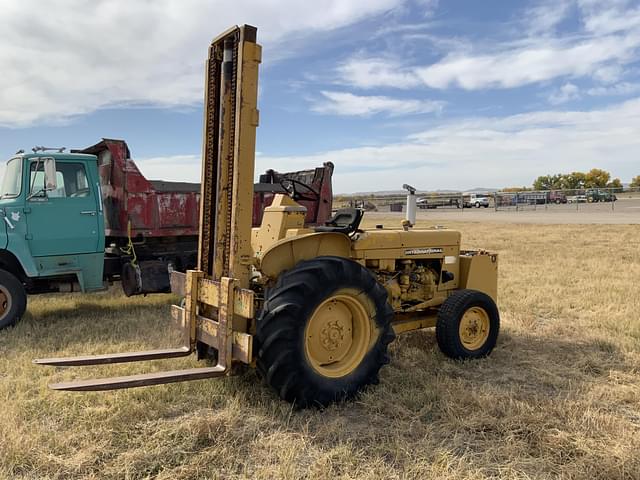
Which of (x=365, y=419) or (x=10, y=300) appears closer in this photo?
(x=365, y=419)

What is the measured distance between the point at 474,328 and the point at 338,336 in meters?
1.97

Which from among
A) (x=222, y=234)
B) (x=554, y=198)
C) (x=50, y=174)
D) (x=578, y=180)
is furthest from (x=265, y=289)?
(x=578, y=180)

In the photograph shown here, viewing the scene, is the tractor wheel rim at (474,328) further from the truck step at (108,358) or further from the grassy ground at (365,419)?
the truck step at (108,358)

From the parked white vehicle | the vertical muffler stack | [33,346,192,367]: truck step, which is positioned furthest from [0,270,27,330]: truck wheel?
the parked white vehicle

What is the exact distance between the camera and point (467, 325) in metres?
5.55

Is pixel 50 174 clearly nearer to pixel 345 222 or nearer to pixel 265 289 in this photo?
pixel 265 289

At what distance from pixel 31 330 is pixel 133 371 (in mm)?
2483

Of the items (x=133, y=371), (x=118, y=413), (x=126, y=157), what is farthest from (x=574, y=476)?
(x=126, y=157)

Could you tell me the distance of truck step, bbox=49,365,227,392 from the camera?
11.8 ft

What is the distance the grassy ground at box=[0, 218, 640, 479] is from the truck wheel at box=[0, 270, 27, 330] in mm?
314

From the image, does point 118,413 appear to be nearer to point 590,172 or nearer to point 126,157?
point 126,157

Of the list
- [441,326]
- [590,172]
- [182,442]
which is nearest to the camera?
[182,442]

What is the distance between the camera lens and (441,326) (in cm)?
531

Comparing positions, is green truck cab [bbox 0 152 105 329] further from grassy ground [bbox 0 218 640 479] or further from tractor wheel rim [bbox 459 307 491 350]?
tractor wheel rim [bbox 459 307 491 350]
